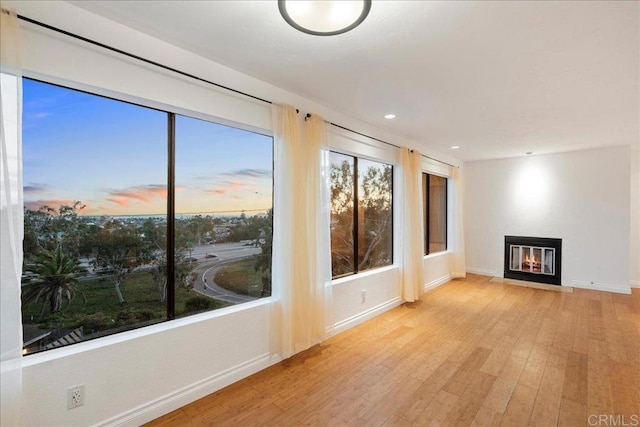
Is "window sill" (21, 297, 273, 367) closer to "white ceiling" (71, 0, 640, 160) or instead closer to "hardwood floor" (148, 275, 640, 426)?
"hardwood floor" (148, 275, 640, 426)

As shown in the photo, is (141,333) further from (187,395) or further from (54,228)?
(54,228)

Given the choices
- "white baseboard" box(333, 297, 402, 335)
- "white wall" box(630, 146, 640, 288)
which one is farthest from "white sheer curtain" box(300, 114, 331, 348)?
"white wall" box(630, 146, 640, 288)

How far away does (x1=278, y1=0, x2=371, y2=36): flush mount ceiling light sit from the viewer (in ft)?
4.80

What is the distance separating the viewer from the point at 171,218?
231 centimetres

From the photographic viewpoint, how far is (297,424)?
2002 mm

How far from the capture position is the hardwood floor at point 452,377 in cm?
209

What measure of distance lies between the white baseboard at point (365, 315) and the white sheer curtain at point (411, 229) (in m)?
0.27

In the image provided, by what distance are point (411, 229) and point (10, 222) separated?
→ 14.2ft

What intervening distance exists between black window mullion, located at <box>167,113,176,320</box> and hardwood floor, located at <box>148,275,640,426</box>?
31.4 inches

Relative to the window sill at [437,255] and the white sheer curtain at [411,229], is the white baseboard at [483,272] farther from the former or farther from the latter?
the white sheer curtain at [411,229]

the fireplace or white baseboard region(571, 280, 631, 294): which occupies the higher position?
the fireplace

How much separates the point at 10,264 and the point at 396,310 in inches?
162

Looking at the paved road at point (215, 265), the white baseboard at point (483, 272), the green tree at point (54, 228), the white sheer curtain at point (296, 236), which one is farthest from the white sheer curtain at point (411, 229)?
the green tree at point (54, 228)

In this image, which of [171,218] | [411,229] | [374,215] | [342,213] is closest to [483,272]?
[411,229]
